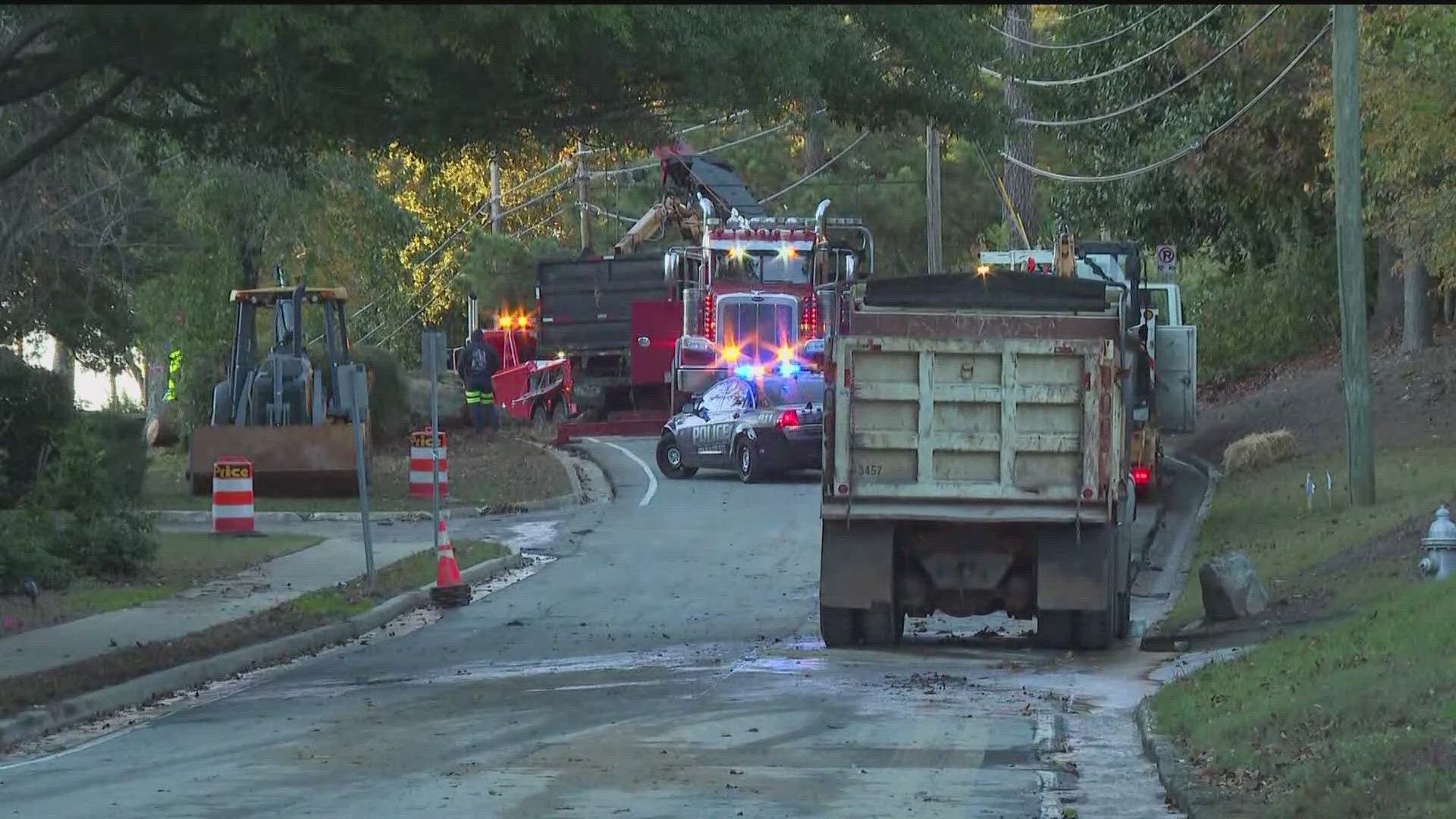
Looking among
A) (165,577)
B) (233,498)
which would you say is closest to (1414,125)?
(233,498)

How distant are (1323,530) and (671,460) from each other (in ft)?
42.0

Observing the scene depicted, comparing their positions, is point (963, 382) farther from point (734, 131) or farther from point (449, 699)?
point (734, 131)

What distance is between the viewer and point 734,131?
202ft

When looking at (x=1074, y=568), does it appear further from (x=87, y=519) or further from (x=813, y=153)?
(x=813, y=153)

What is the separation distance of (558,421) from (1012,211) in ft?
35.1

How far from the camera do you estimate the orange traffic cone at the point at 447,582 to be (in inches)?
822

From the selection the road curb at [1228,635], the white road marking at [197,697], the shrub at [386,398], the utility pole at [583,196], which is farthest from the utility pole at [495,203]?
the road curb at [1228,635]

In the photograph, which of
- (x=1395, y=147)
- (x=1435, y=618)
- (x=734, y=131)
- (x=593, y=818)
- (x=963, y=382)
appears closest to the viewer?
(x=593, y=818)

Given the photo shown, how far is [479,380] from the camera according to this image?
41.1 metres

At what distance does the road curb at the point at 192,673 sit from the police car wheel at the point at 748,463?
9908 mm

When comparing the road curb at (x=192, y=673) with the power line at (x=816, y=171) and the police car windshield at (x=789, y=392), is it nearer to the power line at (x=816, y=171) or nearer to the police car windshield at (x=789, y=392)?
the police car windshield at (x=789, y=392)

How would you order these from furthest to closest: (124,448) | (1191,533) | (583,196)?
(583,196), (124,448), (1191,533)

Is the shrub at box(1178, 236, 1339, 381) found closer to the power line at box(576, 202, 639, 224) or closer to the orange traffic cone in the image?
the power line at box(576, 202, 639, 224)

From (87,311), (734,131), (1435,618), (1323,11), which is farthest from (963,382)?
(734,131)
